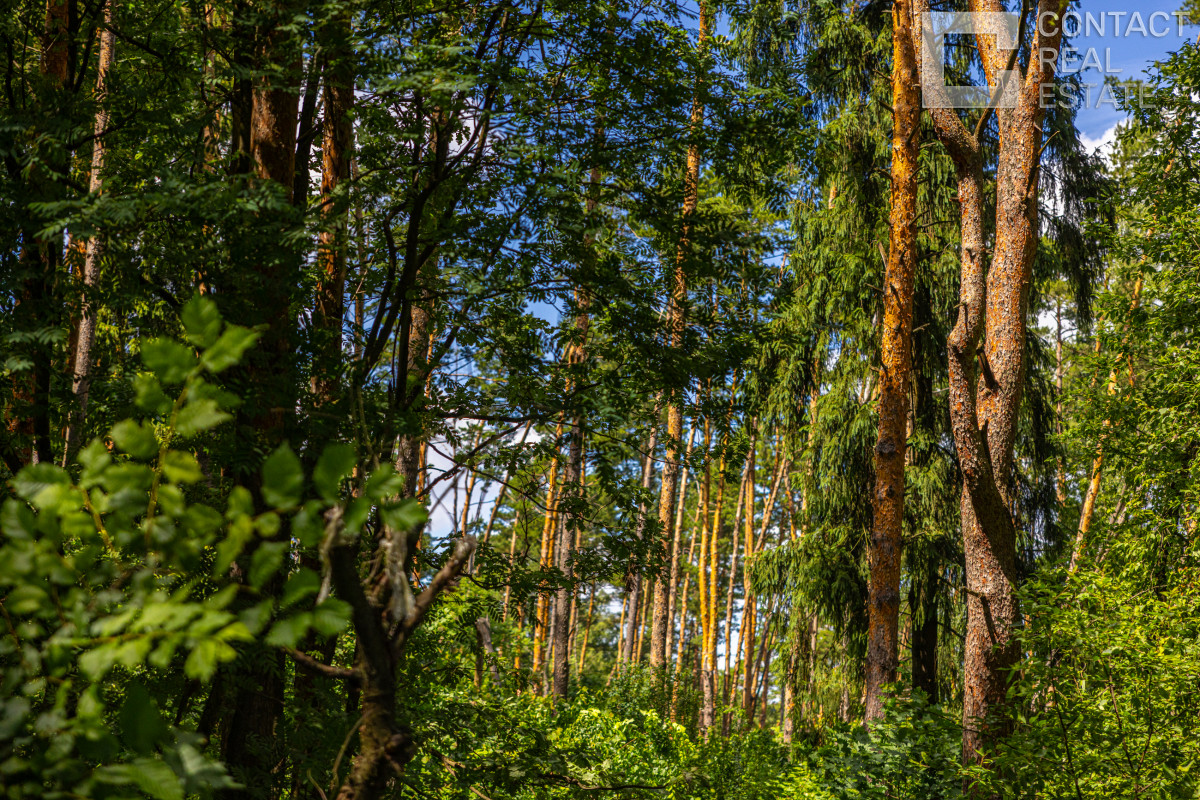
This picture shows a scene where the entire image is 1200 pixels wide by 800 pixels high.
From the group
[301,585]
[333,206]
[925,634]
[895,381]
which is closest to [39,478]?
[301,585]

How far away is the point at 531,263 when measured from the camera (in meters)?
3.90

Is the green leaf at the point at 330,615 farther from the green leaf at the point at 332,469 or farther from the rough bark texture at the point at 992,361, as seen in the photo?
the rough bark texture at the point at 992,361

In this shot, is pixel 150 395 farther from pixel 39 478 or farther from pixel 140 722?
pixel 140 722

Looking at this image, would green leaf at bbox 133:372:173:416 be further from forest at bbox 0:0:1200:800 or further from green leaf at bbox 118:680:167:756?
green leaf at bbox 118:680:167:756

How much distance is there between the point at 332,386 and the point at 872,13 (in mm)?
8861

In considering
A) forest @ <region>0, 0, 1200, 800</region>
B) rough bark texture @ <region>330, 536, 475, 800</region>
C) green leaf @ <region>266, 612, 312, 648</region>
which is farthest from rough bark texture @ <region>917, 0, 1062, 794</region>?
green leaf @ <region>266, 612, 312, 648</region>

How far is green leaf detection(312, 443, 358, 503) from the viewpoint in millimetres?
1073

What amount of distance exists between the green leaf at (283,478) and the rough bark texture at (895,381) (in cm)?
745

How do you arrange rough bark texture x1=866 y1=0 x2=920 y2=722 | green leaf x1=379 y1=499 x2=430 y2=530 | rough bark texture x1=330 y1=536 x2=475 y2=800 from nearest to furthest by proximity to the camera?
1. green leaf x1=379 y1=499 x2=430 y2=530
2. rough bark texture x1=330 y1=536 x2=475 y2=800
3. rough bark texture x1=866 y1=0 x2=920 y2=722

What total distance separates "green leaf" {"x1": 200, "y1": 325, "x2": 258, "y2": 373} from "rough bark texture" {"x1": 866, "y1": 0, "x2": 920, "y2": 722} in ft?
24.7

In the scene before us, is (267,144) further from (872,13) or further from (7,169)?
(872,13)

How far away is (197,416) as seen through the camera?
1118 millimetres

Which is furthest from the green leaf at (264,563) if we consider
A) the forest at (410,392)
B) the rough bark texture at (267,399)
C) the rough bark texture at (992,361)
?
the rough bark texture at (992,361)

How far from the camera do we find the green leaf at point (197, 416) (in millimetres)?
1096
